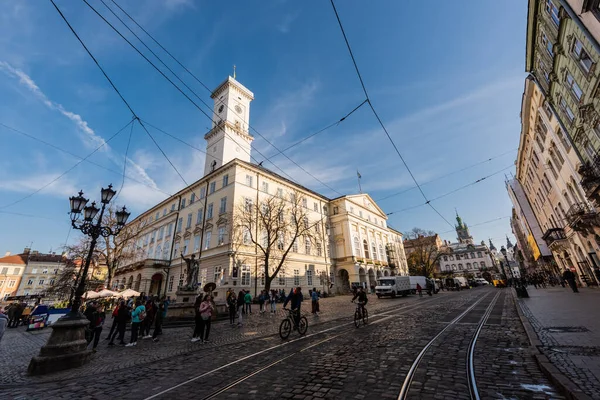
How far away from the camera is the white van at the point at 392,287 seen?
30730 millimetres

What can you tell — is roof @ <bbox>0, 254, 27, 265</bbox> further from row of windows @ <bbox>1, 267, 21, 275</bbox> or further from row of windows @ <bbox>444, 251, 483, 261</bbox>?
row of windows @ <bbox>444, 251, 483, 261</bbox>

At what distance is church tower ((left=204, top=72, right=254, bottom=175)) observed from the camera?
40344mm

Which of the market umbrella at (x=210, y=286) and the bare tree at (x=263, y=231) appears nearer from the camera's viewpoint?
the market umbrella at (x=210, y=286)

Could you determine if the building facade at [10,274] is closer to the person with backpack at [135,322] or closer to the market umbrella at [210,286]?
the market umbrella at [210,286]

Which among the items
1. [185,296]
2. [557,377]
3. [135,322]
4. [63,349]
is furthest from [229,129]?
[557,377]

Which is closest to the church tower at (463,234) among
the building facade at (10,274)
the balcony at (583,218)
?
the balcony at (583,218)

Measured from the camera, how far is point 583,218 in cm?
1872

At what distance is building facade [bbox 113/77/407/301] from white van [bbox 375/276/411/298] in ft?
28.0

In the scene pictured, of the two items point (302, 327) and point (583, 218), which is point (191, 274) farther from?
point (583, 218)

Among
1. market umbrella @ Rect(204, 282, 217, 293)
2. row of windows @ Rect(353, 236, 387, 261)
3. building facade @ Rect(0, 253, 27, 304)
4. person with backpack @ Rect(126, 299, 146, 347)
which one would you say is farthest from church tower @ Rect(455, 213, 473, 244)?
building facade @ Rect(0, 253, 27, 304)

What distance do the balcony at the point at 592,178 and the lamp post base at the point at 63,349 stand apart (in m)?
25.6

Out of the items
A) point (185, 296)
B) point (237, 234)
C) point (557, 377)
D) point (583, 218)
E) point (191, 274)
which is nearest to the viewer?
point (557, 377)

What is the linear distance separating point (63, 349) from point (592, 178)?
26294mm

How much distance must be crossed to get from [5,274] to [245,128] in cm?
7048
